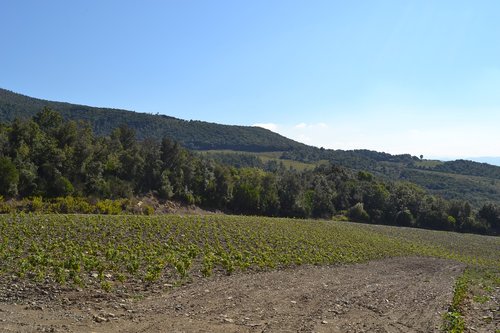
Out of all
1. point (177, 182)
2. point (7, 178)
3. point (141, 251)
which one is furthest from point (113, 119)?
point (141, 251)

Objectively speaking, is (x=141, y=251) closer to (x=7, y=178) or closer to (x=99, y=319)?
(x=99, y=319)

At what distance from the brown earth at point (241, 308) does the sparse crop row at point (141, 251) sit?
4.71 feet

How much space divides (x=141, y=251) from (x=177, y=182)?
43.0m

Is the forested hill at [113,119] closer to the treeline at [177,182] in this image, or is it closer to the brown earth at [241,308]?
the treeline at [177,182]

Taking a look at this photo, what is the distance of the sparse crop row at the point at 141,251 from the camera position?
48.6ft

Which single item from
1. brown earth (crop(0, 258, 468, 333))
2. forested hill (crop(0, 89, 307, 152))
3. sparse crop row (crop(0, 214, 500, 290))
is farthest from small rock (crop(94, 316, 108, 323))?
forested hill (crop(0, 89, 307, 152))

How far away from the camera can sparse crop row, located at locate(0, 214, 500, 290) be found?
583 inches

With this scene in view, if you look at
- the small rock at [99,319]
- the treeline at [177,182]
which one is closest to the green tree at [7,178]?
the treeline at [177,182]

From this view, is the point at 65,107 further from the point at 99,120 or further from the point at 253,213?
the point at 253,213

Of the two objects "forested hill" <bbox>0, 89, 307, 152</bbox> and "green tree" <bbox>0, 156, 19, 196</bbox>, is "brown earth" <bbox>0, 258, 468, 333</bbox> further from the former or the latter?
"forested hill" <bbox>0, 89, 307, 152</bbox>

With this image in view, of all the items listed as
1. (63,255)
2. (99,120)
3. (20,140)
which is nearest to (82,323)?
(63,255)

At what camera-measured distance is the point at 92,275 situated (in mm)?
14445

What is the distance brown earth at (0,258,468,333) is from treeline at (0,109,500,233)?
117 ft

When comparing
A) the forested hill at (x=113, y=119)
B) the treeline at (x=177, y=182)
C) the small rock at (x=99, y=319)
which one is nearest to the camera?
the small rock at (x=99, y=319)
